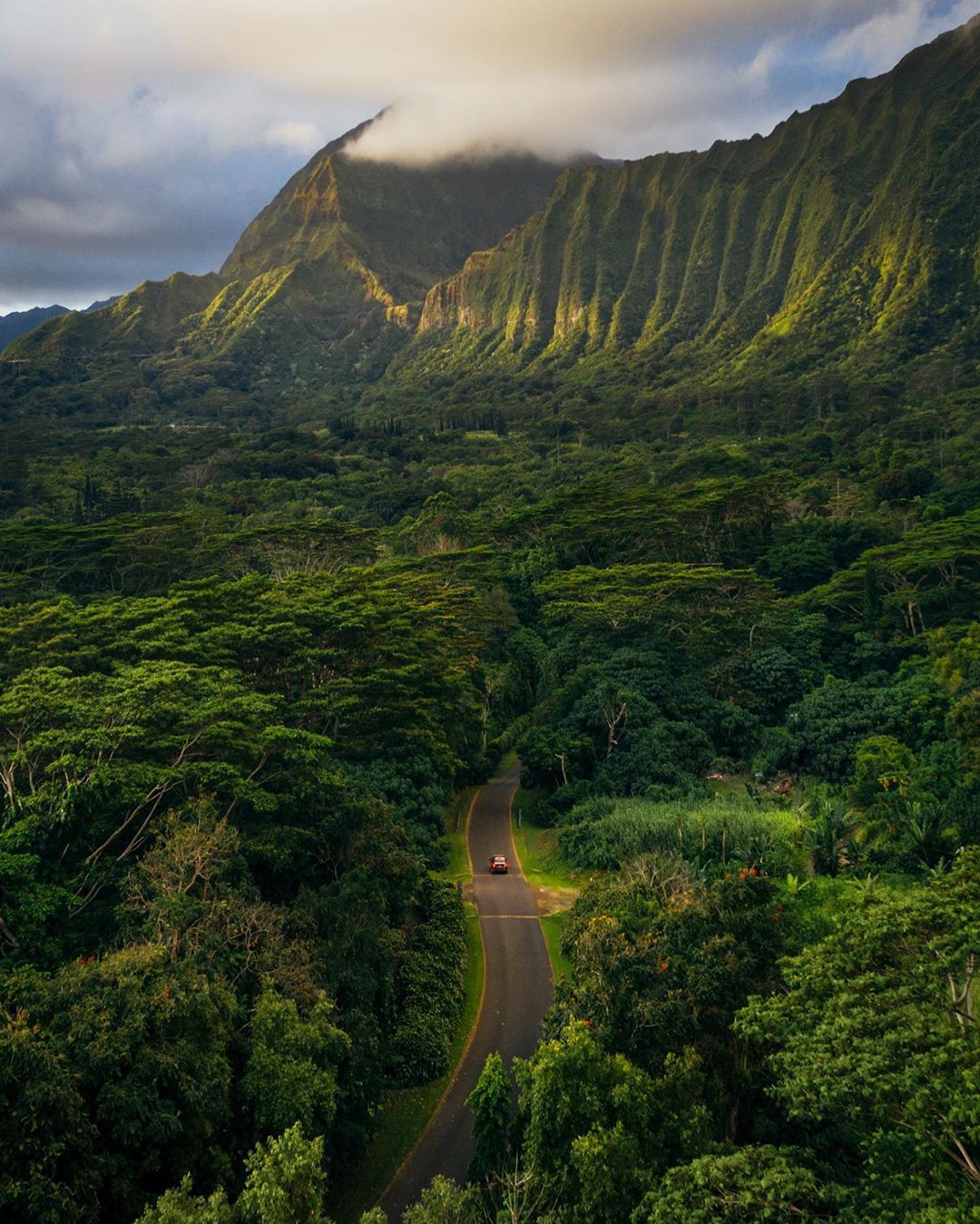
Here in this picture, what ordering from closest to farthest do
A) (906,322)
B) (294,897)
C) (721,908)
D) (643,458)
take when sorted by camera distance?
1. (721,908)
2. (294,897)
3. (643,458)
4. (906,322)

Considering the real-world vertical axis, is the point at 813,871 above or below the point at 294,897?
below

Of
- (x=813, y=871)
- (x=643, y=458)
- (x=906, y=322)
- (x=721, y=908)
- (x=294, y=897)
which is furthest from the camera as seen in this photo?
(x=906, y=322)

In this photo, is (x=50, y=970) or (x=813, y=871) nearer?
(x=50, y=970)

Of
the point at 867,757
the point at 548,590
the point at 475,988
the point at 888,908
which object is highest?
the point at 548,590

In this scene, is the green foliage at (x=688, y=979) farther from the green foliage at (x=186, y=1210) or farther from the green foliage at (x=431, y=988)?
the green foliage at (x=186, y=1210)

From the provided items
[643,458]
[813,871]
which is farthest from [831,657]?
Result: [643,458]

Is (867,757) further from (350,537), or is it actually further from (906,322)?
(906,322)
